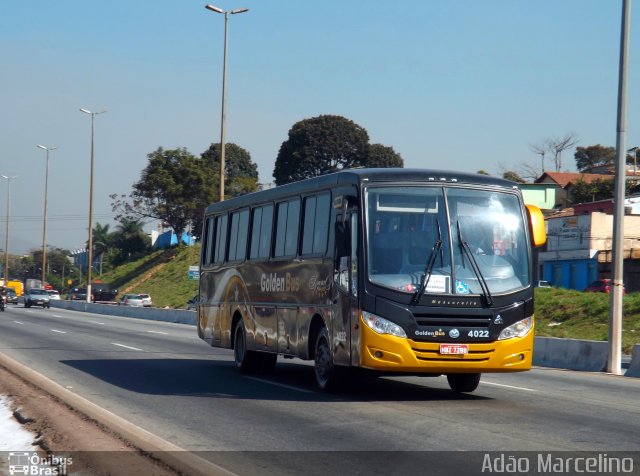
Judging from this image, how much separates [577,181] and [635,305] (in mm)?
49140

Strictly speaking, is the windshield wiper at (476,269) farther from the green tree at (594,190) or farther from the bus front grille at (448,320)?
the green tree at (594,190)

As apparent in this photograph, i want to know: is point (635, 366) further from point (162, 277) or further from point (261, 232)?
point (162, 277)

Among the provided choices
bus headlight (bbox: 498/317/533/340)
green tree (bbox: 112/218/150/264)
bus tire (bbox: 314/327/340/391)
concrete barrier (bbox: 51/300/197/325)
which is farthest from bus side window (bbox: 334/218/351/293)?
green tree (bbox: 112/218/150/264)

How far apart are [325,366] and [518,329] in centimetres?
281

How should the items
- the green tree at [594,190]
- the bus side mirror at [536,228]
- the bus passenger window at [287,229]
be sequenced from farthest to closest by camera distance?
the green tree at [594,190], the bus passenger window at [287,229], the bus side mirror at [536,228]

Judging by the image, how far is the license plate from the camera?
12.6m

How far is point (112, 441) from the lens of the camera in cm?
951

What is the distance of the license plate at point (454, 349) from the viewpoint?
12.6m

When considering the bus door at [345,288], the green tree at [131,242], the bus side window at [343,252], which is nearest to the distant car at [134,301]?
the green tree at [131,242]

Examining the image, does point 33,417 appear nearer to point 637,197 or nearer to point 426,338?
point 426,338

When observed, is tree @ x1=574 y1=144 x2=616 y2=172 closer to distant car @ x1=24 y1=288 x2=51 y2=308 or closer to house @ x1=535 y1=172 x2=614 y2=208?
house @ x1=535 y1=172 x2=614 y2=208

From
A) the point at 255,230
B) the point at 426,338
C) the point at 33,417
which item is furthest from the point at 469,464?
the point at 255,230

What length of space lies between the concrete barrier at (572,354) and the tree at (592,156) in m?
99.2

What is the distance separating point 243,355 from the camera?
1806 cm
